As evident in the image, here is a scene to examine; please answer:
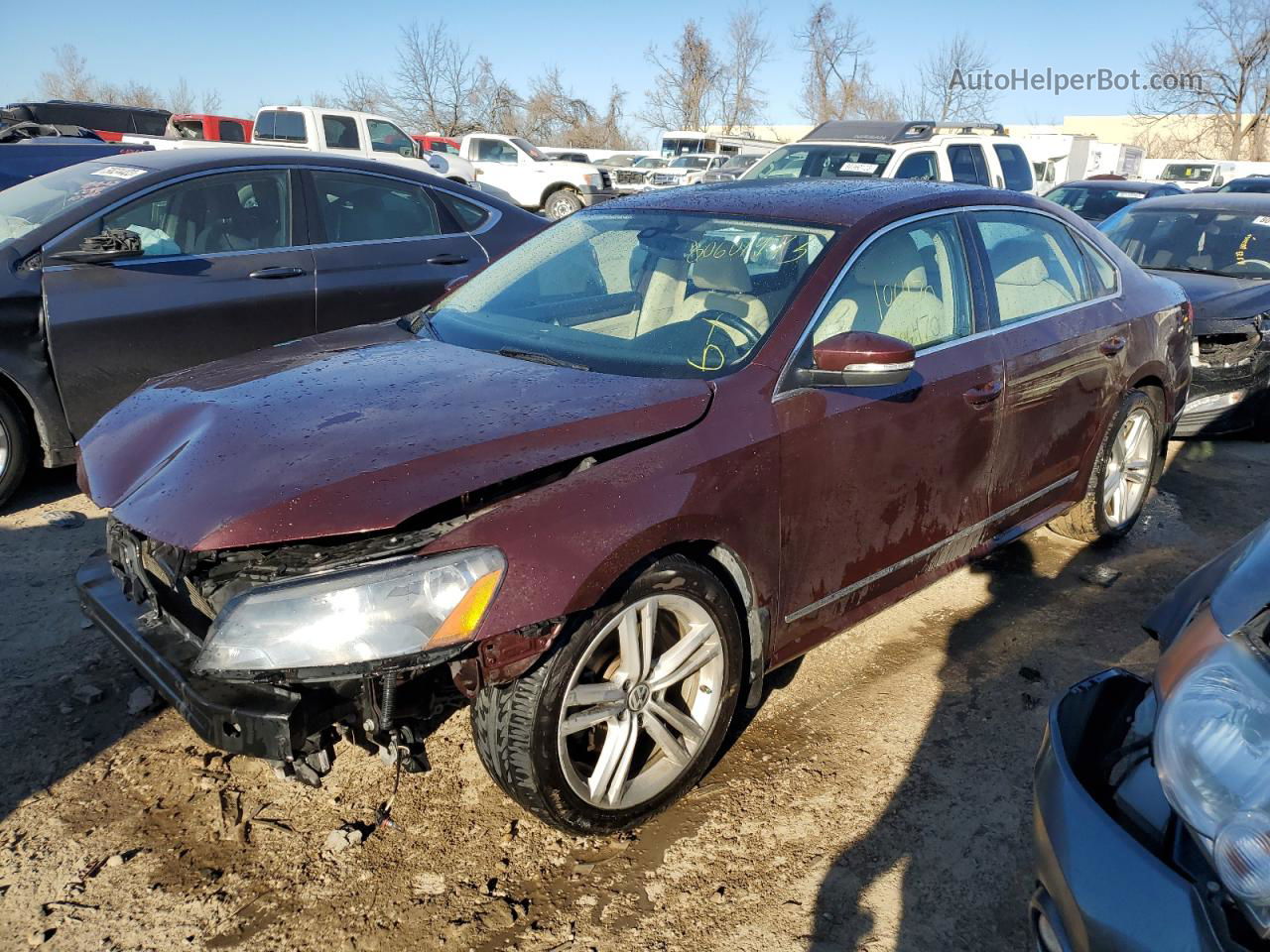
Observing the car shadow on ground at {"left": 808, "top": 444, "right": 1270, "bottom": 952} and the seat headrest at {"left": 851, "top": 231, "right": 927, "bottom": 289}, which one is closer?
the car shadow on ground at {"left": 808, "top": 444, "right": 1270, "bottom": 952}

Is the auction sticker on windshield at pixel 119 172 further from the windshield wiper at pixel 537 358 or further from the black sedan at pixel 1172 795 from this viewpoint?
the black sedan at pixel 1172 795

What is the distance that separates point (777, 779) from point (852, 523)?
811mm

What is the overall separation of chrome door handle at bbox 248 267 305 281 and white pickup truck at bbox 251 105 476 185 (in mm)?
10945

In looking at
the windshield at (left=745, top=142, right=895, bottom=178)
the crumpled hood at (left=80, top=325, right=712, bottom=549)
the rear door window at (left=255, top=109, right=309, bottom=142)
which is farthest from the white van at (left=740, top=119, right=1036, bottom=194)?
the rear door window at (left=255, top=109, right=309, bottom=142)

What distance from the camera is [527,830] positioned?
274 cm

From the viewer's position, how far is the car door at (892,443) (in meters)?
2.94

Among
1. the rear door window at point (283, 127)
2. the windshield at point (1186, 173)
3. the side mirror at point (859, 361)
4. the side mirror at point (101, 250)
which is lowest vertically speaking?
the side mirror at point (859, 361)

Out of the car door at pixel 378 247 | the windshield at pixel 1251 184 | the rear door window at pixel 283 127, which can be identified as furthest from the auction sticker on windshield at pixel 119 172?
the windshield at pixel 1251 184

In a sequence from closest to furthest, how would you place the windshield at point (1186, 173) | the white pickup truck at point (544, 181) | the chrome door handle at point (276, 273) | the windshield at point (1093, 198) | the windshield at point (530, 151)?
the chrome door handle at point (276, 273) < the windshield at point (1093, 198) < the white pickup truck at point (544, 181) < the windshield at point (530, 151) < the windshield at point (1186, 173)

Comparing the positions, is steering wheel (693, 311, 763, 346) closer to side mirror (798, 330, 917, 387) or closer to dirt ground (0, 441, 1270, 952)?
side mirror (798, 330, 917, 387)

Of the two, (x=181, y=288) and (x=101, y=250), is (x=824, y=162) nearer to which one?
(x=181, y=288)

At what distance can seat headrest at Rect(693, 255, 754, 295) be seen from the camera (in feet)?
10.4

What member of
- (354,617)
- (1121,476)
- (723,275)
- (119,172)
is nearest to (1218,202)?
(1121,476)

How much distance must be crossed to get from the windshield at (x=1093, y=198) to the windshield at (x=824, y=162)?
4.44 m
